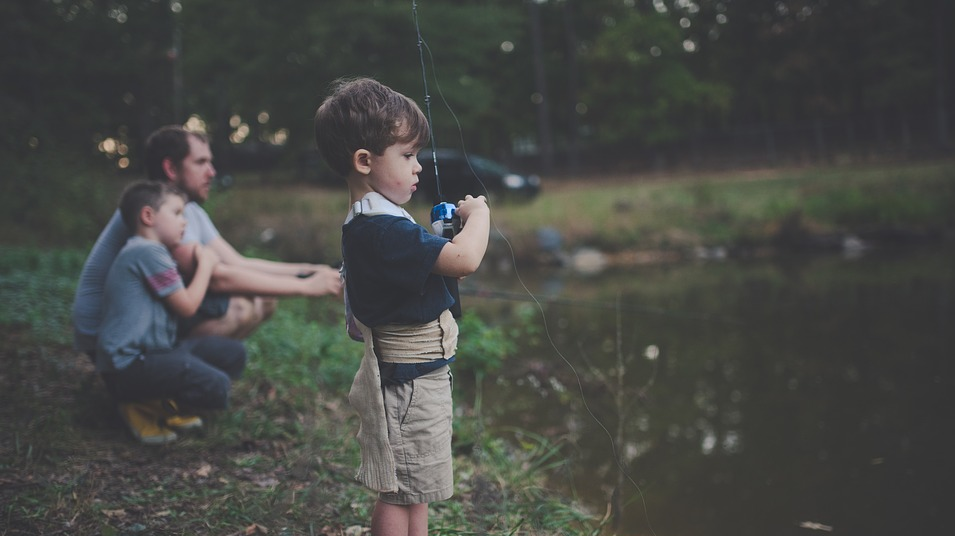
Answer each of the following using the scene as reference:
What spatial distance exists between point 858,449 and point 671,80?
20.4 metres

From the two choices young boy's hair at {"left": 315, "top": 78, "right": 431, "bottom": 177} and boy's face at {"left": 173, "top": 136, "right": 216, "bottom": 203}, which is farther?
boy's face at {"left": 173, "top": 136, "right": 216, "bottom": 203}

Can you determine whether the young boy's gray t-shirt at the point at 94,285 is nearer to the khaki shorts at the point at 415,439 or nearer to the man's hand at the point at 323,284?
the man's hand at the point at 323,284

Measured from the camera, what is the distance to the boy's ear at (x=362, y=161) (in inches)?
74.1

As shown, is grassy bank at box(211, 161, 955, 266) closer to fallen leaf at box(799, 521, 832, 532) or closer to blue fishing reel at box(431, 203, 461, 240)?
fallen leaf at box(799, 521, 832, 532)

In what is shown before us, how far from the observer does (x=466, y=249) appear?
6.03 feet

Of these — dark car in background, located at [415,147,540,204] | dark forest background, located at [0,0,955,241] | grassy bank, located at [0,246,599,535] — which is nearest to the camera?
grassy bank, located at [0,246,599,535]

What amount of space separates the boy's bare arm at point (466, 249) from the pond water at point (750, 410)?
397 millimetres

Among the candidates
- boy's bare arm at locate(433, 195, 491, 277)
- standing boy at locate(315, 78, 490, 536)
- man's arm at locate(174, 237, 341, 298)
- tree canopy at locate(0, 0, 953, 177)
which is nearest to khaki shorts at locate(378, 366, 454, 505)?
standing boy at locate(315, 78, 490, 536)

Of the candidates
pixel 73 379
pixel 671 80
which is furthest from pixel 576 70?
pixel 73 379

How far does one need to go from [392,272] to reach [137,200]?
1641mm

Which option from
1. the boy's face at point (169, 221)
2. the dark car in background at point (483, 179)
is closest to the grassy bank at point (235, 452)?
the boy's face at point (169, 221)

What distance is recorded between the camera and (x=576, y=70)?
982 inches

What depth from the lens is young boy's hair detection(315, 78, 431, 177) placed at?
6.07 feet

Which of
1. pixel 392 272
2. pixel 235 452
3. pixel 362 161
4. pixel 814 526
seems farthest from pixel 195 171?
pixel 814 526
